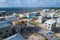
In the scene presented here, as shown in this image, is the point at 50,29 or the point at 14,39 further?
the point at 50,29

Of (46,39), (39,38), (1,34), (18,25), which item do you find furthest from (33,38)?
(1,34)

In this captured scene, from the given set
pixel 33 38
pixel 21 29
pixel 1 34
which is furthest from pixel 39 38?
pixel 1 34

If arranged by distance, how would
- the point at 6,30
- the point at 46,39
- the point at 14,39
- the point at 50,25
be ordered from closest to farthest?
the point at 14,39 → the point at 46,39 → the point at 6,30 → the point at 50,25

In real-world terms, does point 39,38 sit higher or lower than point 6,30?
lower

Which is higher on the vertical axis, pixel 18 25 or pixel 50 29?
pixel 18 25

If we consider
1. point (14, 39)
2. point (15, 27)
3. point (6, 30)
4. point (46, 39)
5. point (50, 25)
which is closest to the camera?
point (14, 39)

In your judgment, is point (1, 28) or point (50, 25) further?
point (50, 25)

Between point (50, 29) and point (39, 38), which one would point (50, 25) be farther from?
point (39, 38)

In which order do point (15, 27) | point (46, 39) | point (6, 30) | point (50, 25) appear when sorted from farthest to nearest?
point (50, 25), point (15, 27), point (6, 30), point (46, 39)

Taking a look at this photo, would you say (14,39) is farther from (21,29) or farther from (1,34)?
(21,29)
